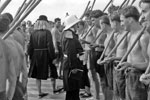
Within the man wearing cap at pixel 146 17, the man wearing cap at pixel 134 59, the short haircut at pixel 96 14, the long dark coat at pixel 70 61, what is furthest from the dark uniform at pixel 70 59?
the man wearing cap at pixel 146 17

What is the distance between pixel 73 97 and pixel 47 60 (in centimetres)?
197

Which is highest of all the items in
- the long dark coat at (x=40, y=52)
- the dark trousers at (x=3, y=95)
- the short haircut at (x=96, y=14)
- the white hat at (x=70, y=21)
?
the short haircut at (x=96, y=14)

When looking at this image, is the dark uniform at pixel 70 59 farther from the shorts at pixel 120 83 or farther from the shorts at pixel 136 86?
the shorts at pixel 136 86

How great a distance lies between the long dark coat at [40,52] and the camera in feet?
27.6

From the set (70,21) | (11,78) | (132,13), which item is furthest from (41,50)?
(11,78)

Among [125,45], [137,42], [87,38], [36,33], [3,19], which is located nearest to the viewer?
[3,19]

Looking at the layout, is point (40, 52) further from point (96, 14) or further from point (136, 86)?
point (136, 86)

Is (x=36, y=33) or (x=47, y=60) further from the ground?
(x=36, y=33)

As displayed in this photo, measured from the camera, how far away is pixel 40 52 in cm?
853

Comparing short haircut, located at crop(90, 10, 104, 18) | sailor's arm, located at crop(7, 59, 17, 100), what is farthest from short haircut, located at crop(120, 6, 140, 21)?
short haircut, located at crop(90, 10, 104, 18)

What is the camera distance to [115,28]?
5605 millimetres

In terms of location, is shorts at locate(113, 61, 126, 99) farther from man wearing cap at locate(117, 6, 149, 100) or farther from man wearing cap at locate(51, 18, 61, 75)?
man wearing cap at locate(51, 18, 61, 75)

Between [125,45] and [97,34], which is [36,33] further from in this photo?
[125,45]

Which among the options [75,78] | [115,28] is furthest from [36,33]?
[115,28]
